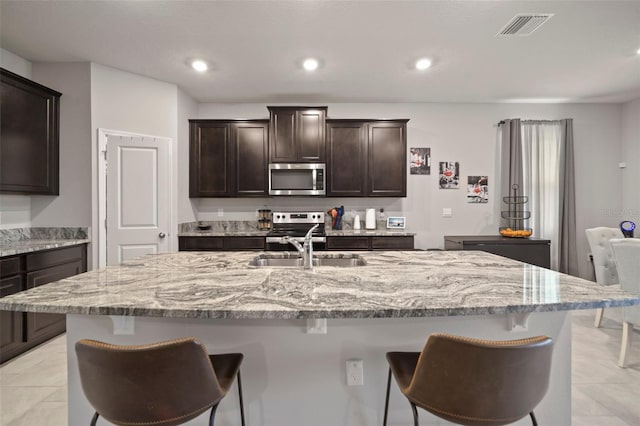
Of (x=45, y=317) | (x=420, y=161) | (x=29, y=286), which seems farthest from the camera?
(x=420, y=161)

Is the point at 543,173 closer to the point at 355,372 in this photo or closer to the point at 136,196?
the point at 355,372

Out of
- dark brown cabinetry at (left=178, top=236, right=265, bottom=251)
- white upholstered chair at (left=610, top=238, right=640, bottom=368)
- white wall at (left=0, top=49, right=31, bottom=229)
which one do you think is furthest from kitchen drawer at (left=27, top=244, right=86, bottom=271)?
white upholstered chair at (left=610, top=238, right=640, bottom=368)

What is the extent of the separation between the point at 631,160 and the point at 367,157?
152 inches

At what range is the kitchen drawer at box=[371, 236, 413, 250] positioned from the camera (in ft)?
13.1

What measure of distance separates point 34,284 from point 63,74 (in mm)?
2229

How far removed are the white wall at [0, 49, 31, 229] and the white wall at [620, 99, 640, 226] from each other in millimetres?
7641

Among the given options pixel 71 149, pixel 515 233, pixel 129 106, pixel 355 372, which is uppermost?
pixel 129 106

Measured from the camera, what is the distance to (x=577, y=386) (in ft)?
7.25

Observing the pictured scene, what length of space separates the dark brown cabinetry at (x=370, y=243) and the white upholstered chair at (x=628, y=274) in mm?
1955

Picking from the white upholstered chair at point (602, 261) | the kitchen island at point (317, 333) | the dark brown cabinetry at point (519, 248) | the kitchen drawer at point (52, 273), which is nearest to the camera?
the kitchen island at point (317, 333)

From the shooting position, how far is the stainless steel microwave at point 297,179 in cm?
414

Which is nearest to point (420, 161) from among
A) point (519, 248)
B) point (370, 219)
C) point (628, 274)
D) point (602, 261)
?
point (370, 219)

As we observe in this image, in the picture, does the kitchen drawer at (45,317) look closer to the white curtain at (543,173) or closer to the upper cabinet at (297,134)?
the upper cabinet at (297,134)

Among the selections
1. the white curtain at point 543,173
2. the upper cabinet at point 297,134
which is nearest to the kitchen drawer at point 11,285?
the upper cabinet at point 297,134
